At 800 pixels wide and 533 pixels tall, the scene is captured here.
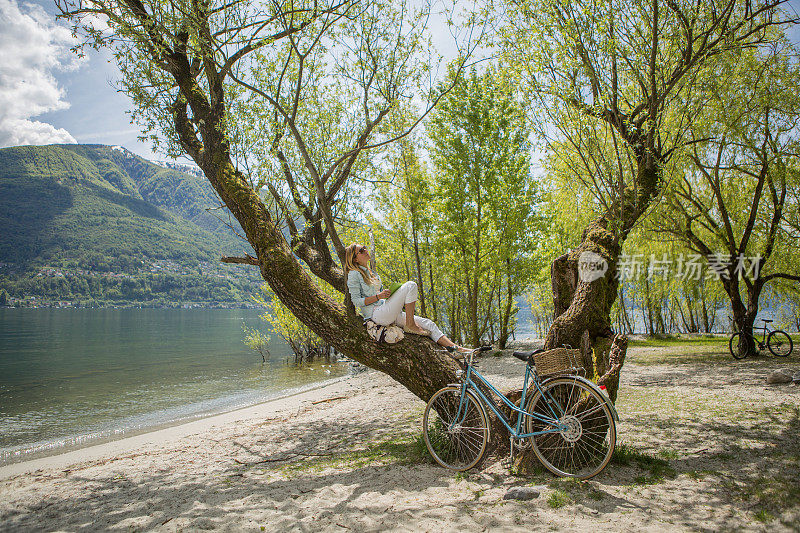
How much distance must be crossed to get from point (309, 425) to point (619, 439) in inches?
223

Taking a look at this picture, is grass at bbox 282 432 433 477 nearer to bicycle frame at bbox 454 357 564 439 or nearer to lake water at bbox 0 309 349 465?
bicycle frame at bbox 454 357 564 439

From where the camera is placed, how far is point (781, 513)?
311 cm

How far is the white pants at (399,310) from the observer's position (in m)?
5.07

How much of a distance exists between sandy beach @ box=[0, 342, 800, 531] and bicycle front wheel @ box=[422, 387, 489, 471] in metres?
0.21

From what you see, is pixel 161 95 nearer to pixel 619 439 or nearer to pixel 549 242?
pixel 619 439

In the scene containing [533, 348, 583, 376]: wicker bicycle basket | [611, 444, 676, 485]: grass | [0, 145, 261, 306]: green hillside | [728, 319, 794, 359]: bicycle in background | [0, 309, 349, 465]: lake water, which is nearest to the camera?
[611, 444, 676, 485]: grass

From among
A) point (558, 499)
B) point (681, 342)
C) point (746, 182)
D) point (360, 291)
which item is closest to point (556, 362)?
point (558, 499)

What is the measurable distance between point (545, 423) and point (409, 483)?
4.91 ft

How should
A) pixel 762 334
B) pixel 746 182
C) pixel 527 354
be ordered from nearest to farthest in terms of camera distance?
pixel 527 354, pixel 762 334, pixel 746 182

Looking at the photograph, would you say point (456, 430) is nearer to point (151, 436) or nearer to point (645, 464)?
point (645, 464)

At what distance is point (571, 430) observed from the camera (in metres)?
4.14

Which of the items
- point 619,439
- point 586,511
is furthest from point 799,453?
point 586,511

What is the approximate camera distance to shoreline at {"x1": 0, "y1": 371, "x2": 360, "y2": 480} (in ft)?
26.3

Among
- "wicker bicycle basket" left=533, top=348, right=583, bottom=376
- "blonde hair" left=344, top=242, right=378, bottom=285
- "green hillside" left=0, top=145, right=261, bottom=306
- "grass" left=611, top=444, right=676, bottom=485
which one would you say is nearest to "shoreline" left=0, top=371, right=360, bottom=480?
"blonde hair" left=344, top=242, right=378, bottom=285
